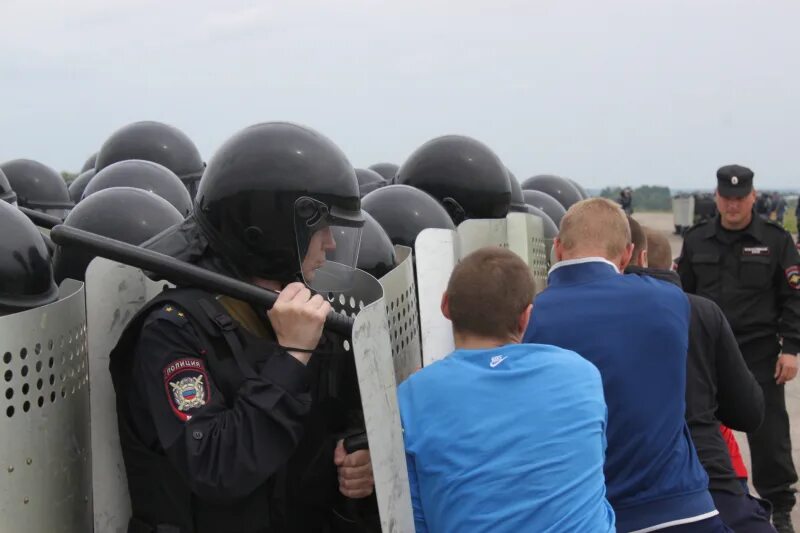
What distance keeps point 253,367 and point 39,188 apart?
14.8 ft

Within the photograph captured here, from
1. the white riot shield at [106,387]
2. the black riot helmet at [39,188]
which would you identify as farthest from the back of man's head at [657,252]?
the black riot helmet at [39,188]

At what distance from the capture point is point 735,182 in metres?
5.57

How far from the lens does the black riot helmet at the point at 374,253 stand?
125 inches

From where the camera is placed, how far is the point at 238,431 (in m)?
1.92

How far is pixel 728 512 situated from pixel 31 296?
91.3 inches

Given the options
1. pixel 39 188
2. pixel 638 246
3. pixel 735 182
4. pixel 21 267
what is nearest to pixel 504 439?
pixel 21 267

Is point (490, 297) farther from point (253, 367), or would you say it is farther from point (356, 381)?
point (253, 367)

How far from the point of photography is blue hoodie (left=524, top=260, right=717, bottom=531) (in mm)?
2816

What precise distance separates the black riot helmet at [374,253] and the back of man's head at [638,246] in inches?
37.4

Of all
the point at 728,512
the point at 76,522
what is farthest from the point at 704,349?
the point at 76,522

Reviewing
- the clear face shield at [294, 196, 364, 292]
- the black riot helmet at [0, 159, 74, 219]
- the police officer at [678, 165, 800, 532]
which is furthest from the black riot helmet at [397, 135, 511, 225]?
the black riot helmet at [0, 159, 74, 219]

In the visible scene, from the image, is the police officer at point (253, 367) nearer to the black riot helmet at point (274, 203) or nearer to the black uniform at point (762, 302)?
the black riot helmet at point (274, 203)

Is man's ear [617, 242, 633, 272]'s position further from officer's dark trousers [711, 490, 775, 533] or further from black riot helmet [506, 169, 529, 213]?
black riot helmet [506, 169, 529, 213]

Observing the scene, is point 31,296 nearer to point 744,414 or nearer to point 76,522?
point 76,522
